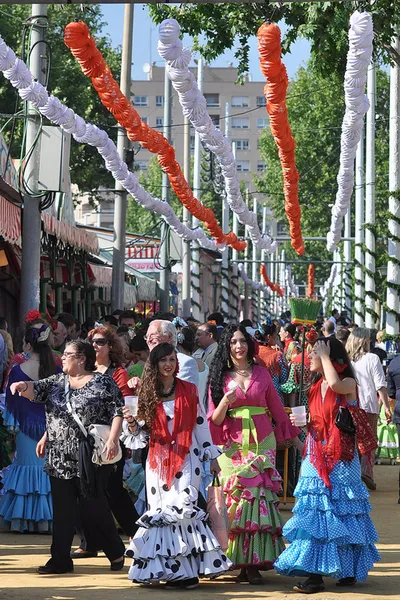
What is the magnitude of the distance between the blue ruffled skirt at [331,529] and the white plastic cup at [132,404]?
1273 mm

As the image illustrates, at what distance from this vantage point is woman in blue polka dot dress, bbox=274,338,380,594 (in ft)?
30.7

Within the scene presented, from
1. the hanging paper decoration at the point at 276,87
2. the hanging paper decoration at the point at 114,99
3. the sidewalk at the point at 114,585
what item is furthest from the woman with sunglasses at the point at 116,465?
the hanging paper decoration at the point at 114,99

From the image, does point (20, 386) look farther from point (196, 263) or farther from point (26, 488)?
point (196, 263)

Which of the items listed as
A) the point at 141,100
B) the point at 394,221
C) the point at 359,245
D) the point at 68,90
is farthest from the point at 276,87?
the point at 141,100

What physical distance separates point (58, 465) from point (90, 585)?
910mm

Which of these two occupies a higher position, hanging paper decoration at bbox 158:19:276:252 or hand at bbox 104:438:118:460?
hanging paper decoration at bbox 158:19:276:252

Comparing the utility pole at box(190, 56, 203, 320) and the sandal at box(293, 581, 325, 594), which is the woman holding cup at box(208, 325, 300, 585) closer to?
the sandal at box(293, 581, 325, 594)

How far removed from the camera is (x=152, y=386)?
9.48 m

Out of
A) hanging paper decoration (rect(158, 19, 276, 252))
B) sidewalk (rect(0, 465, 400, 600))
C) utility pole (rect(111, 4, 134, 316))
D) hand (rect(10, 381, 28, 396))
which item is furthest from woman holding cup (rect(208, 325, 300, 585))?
utility pole (rect(111, 4, 134, 316))

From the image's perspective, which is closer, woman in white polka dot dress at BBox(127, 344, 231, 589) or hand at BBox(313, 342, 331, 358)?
woman in white polka dot dress at BBox(127, 344, 231, 589)

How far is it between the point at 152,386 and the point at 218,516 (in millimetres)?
1018

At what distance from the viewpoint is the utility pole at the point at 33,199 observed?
1764 cm

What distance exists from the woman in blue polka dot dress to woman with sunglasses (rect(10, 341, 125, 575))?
56.9 inches

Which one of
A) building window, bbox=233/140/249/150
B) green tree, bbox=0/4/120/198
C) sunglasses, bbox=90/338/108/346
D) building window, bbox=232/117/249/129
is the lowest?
sunglasses, bbox=90/338/108/346
